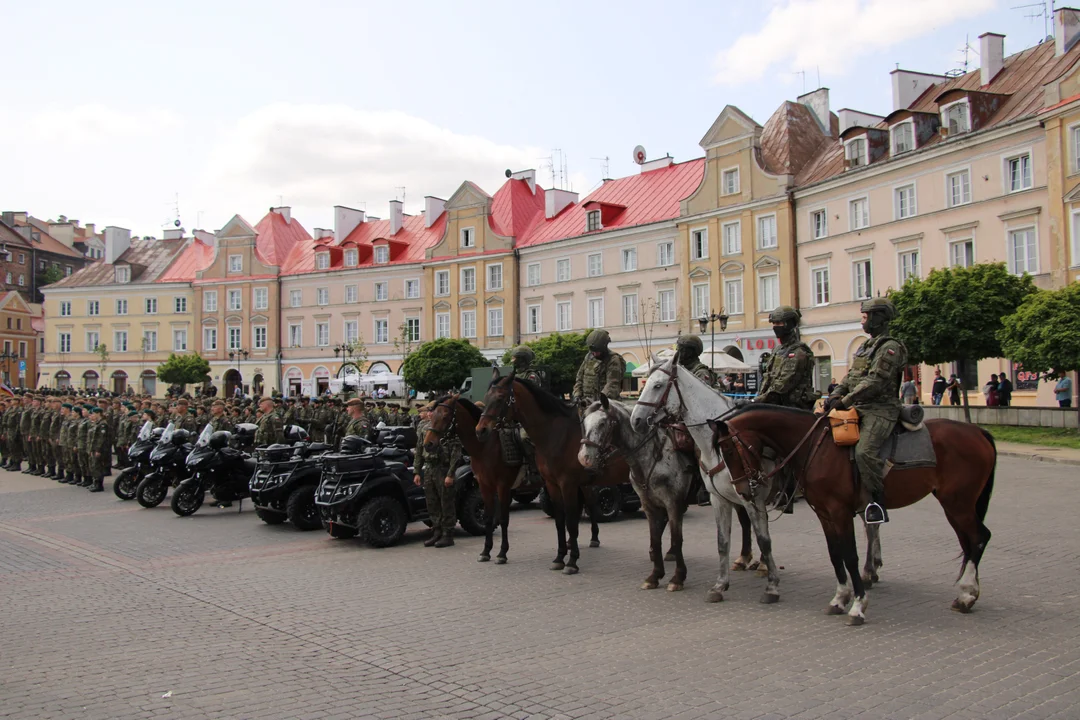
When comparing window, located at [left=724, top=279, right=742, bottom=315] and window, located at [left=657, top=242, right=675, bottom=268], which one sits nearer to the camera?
window, located at [left=724, top=279, right=742, bottom=315]

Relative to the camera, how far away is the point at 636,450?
9.50 m

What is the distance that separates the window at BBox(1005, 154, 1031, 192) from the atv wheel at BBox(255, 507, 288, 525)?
31.3m

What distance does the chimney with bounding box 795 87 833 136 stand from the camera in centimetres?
4831

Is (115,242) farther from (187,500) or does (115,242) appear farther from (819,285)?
(187,500)

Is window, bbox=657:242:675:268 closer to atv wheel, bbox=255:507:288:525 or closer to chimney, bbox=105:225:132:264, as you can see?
atv wheel, bbox=255:507:288:525

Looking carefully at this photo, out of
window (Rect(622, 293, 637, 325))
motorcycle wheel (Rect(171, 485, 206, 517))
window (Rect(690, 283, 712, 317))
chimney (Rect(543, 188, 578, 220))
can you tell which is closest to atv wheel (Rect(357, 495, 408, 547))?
motorcycle wheel (Rect(171, 485, 206, 517))

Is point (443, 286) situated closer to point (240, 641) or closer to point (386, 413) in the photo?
point (386, 413)

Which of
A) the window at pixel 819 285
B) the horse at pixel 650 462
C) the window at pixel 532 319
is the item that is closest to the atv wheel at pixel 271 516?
the horse at pixel 650 462

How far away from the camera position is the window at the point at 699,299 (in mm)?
47875

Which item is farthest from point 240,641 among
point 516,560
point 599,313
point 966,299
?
point 599,313

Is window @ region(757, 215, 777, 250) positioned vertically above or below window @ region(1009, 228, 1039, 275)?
above

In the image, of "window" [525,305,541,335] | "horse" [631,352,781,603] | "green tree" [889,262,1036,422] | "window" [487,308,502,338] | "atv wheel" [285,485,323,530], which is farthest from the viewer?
"window" [487,308,502,338]

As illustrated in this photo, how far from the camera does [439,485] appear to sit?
486 inches

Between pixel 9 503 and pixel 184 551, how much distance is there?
8.60 meters
